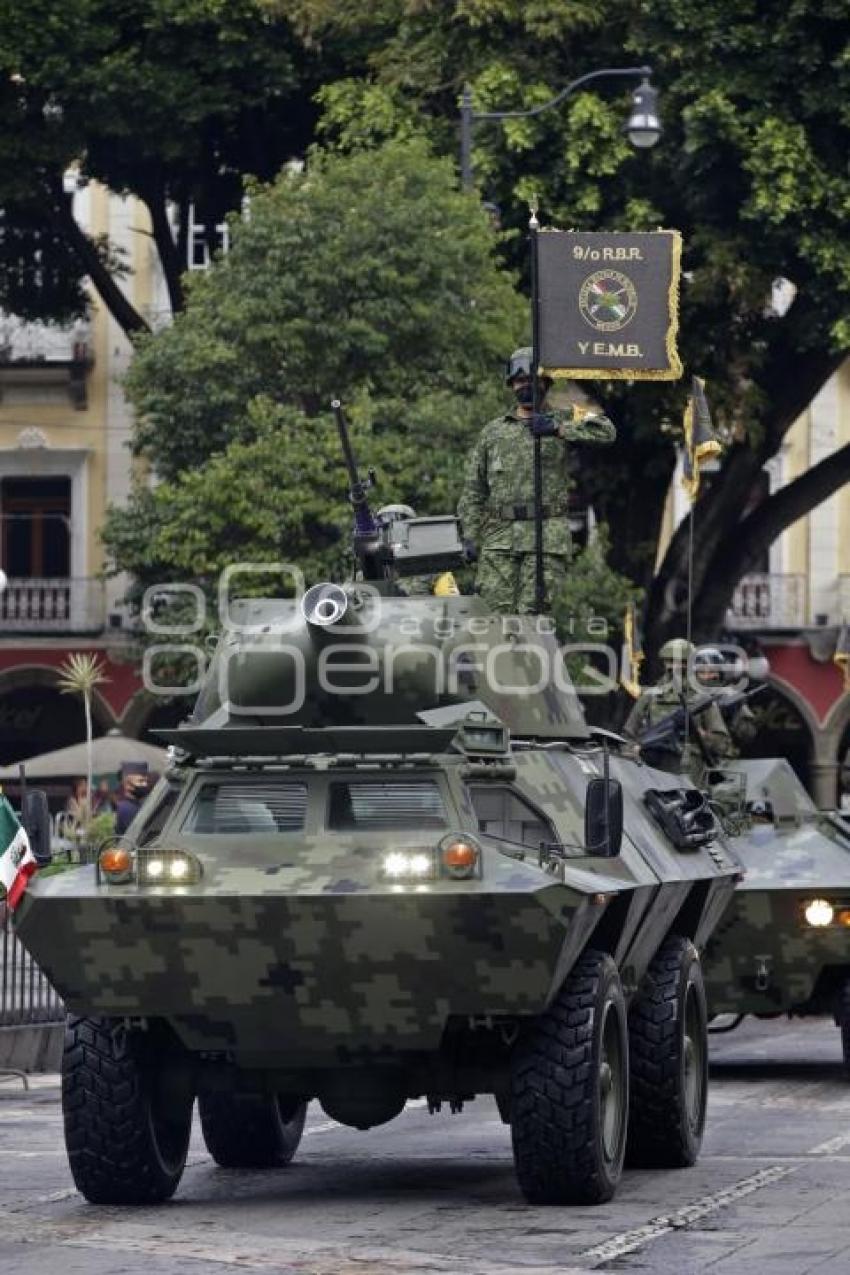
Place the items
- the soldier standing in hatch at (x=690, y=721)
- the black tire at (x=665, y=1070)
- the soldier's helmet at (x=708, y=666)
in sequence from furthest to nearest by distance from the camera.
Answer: the soldier's helmet at (x=708, y=666), the soldier standing in hatch at (x=690, y=721), the black tire at (x=665, y=1070)

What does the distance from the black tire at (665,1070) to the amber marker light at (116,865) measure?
8.60 ft

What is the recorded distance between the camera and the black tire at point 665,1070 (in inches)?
579

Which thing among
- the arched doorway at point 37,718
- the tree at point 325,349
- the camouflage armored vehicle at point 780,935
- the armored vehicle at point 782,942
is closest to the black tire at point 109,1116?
the camouflage armored vehicle at point 780,935

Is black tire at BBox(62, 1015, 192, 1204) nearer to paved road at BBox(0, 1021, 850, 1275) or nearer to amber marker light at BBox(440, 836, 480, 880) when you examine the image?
paved road at BBox(0, 1021, 850, 1275)

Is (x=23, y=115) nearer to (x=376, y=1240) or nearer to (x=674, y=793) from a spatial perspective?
(x=674, y=793)

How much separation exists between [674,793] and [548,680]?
153 cm

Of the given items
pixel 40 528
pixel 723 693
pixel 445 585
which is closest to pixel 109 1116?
pixel 445 585

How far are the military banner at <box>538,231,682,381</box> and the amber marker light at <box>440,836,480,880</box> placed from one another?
19.0ft

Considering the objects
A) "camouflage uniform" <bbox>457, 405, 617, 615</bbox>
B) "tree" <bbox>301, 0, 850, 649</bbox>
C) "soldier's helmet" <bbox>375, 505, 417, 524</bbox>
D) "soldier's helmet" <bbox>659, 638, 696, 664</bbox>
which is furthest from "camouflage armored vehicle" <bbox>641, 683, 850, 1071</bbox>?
"tree" <bbox>301, 0, 850, 649</bbox>

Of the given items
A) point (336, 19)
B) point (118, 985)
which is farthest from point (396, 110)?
point (118, 985)

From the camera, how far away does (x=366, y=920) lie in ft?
43.0

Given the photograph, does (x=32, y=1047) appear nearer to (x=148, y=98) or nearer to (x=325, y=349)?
(x=325, y=349)

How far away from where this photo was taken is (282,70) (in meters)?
38.6

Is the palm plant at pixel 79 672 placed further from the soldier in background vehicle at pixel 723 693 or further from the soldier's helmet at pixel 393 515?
the soldier's helmet at pixel 393 515
